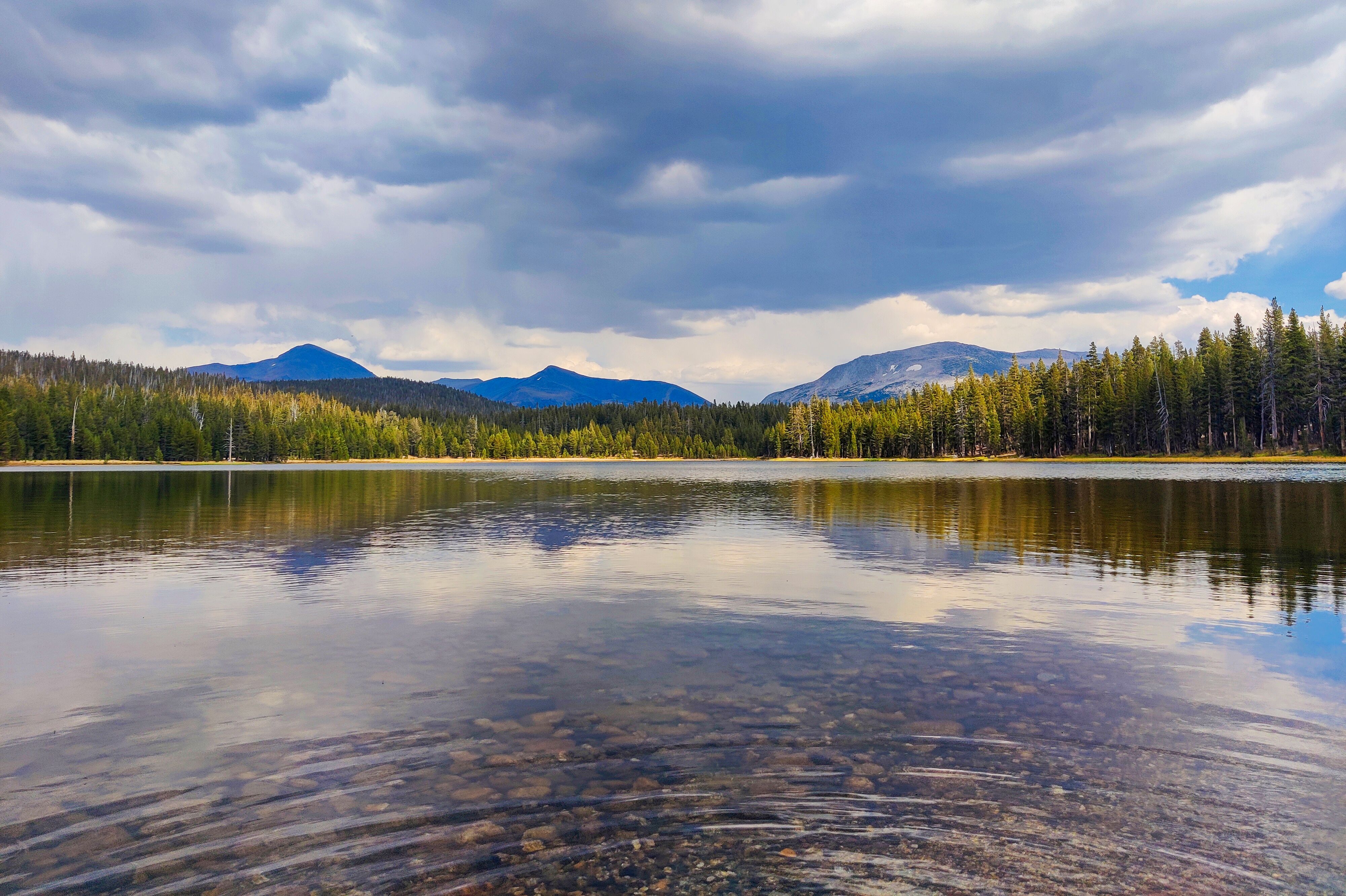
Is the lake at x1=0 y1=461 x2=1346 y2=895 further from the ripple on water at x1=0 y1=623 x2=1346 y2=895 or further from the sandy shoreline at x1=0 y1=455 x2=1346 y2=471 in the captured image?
the sandy shoreline at x1=0 y1=455 x2=1346 y2=471

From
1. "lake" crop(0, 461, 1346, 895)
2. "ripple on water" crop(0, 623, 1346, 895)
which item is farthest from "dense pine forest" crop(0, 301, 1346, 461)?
"ripple on water" crop(0, 623, 1346, 895)

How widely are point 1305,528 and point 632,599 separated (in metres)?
31.6

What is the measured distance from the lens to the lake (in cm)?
688

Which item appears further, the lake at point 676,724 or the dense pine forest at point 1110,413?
the dense pine forest at point 1110,413

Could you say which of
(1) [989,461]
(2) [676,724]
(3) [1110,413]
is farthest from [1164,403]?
(2) [676,724]

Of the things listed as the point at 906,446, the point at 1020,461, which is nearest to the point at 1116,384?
the point at 1020,461

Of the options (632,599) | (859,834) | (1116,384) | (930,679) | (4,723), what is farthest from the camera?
(1116,384)

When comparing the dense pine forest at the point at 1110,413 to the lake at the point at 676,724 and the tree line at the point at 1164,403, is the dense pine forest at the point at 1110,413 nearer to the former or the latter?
the tree line at the point at 1164,403

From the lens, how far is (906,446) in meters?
193

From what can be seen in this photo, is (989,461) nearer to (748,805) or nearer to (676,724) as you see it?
(676,724)

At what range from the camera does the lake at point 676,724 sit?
22.6ft

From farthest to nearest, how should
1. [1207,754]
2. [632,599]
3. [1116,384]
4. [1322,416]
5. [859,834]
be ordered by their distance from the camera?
[1116,384], [1322,416], [632,599], [1207,754], [859,834]

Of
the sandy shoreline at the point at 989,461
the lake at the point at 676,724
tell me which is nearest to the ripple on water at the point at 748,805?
the lake at the point at 676,724

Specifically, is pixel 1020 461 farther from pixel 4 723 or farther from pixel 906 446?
pixel 4 723
